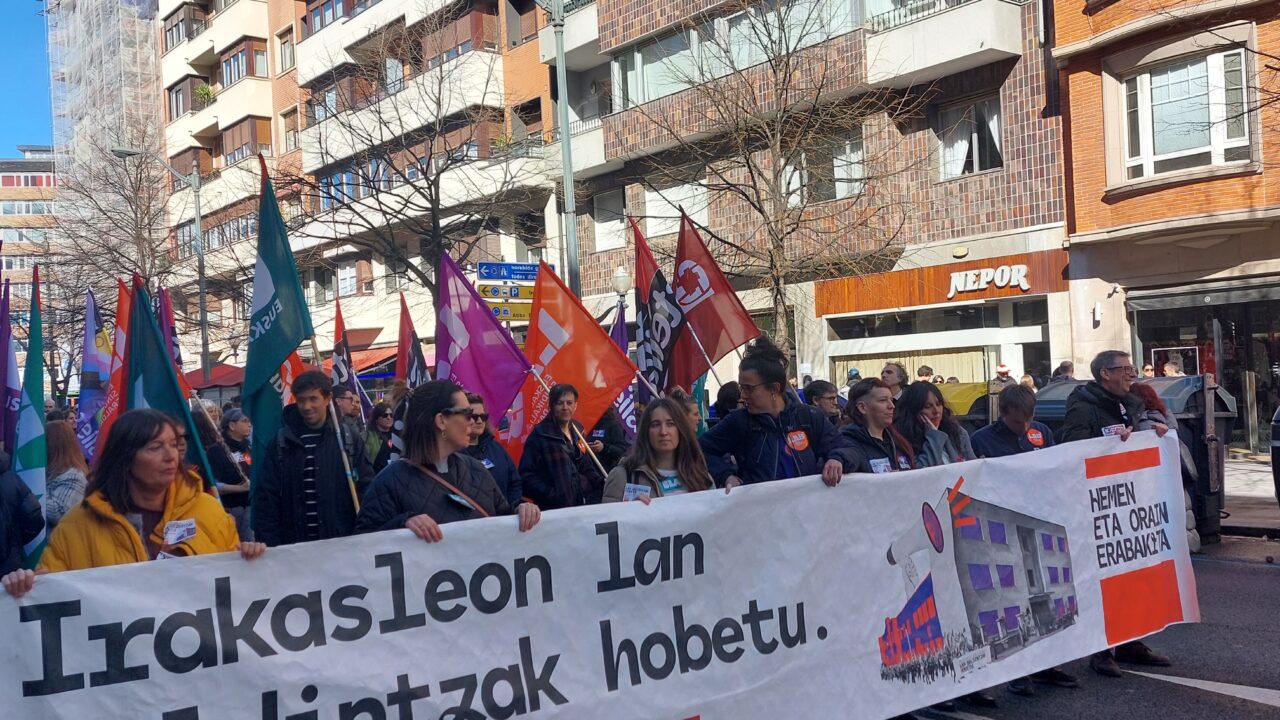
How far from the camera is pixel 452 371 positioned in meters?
7.77

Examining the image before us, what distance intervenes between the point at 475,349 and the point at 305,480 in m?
2.01

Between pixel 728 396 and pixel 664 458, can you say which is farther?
pixel 728 396

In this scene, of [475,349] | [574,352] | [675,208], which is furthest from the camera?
[675,208]

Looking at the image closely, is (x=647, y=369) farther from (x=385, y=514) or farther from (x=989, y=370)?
(x=989, y=370)

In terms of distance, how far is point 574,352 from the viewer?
786 cm

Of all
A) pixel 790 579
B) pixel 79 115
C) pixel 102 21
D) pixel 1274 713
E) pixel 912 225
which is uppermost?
pixel 102 21

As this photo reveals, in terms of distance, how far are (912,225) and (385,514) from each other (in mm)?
17301

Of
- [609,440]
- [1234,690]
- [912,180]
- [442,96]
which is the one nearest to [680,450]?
[1234,690]

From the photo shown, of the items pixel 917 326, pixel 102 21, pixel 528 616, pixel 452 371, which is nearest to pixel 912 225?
pixel 917 326

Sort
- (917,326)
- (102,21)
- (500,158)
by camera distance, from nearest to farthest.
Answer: (917,326) → (500,158) → (102,21)

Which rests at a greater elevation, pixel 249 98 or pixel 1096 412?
pixel 249 98

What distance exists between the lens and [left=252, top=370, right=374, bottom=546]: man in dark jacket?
5.86m

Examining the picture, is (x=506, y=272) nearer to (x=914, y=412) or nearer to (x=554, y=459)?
(x=554, y=459)

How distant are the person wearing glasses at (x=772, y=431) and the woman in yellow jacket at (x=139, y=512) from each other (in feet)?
8.62
